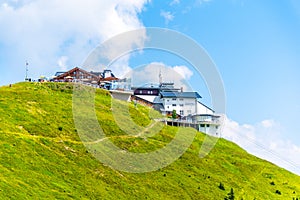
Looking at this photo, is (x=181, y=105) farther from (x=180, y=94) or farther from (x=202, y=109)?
(x=202, y=109)

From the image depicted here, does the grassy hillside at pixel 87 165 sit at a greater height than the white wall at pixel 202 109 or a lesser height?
lesser

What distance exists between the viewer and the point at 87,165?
66.4 meters

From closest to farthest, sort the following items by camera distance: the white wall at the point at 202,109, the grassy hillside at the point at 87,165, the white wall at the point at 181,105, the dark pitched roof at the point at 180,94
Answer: the grassy hillside at the point at 87,165
the white wall at the point at 181,105
the dark pitched roof at the point at 180,94
the white wall at the point at 202,109

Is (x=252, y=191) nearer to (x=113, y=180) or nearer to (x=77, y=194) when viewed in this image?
(x=113, y=180)

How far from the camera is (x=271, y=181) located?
317 feet

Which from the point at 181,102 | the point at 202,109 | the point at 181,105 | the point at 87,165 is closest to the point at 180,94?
the point at 181,102

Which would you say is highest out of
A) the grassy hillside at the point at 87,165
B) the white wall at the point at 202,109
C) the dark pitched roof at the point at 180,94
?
the dark pitched roof at the point at 180,94

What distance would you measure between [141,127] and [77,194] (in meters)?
46.7

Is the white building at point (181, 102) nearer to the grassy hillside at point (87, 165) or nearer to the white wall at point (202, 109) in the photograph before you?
the white wall at point (202, 109)

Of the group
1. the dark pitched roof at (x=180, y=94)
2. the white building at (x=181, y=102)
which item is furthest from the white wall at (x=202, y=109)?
the dark pitched roof at (x=180, y=94)

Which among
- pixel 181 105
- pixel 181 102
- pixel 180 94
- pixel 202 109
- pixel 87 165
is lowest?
pixel 87 165

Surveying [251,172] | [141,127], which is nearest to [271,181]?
[251,172]

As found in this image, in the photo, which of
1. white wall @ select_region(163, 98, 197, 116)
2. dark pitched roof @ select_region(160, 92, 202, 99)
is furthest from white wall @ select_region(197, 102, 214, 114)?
dark pitched roof @ select_region(160, 92, 202, 99)

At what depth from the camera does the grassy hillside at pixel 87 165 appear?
56.8 metres
